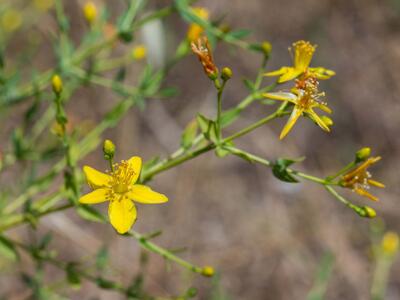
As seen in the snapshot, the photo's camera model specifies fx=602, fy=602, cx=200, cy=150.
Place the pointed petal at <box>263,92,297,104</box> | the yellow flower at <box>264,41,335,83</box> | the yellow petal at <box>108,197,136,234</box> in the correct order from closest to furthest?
the yellow petal at <box>108,197,136,234</box> < the pointed petal at <box>263,92,297,104</box> < the yellow flower at <box>264,41,335,83</box>

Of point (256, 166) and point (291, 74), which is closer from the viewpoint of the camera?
point (291, 74)

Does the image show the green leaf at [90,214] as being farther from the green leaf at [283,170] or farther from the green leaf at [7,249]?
the green leaf at [283,170]

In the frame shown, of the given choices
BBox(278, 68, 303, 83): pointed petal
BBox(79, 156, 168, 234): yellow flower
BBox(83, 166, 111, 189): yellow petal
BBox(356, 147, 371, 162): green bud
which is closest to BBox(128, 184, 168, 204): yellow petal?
BBox(79, 156, 168, 234): yellow flower

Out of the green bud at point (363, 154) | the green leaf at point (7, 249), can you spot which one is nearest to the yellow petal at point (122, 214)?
the green leaf at point (7, 249)

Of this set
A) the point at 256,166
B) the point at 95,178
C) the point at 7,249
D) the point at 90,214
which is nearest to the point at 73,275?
the point at 7,249

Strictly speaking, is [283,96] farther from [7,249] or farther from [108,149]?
[7,249]

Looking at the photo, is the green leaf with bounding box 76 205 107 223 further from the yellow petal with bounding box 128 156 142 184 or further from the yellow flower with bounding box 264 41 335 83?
the yellow flower with bounding box 264 41 335 83

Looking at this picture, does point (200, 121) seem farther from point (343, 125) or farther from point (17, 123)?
point (343, 125)
